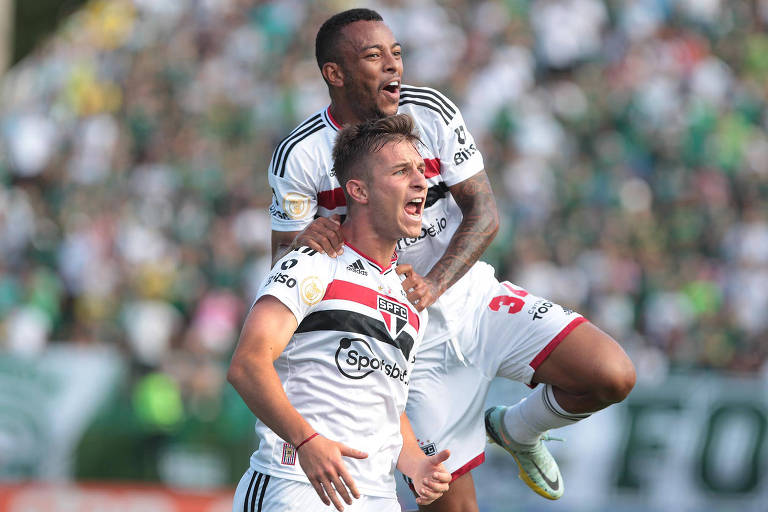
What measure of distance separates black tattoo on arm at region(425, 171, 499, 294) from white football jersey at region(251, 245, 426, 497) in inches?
24.5

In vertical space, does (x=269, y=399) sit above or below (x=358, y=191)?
below

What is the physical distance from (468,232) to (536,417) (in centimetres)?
99

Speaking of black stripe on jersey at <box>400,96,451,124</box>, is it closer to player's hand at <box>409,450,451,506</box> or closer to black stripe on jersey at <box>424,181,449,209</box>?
black stripe on jersey at <box>424,181,449,209</box>

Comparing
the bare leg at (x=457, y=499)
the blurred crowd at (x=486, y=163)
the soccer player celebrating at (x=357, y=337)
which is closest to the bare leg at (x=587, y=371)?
the bare leg at (x=457, y=499)

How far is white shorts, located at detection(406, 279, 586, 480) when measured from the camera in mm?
5871

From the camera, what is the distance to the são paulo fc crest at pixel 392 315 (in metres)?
4.93

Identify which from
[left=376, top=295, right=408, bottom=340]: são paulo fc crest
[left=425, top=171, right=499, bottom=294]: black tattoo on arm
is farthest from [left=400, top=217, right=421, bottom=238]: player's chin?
[left=425, top=171, right=499, bottom=294]: black tattoo on arm

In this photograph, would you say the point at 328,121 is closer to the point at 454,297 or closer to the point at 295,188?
the point at 295,188

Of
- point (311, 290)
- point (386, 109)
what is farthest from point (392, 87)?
point (311, 290)

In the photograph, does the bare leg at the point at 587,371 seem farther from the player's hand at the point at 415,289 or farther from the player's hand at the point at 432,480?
the player's hand at the point at 432,480

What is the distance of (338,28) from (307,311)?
1734mm

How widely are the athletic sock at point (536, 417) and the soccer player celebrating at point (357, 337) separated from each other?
945 millimetres

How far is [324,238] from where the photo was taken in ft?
16.2

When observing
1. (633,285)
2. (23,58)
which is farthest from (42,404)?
(23,58)
